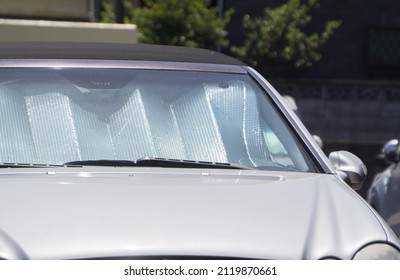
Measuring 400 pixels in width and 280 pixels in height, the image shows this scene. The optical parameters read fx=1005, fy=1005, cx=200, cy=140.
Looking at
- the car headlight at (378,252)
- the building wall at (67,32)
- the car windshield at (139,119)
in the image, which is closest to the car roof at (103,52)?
the car windshield at (139,119)

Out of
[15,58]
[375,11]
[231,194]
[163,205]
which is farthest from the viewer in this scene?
[375,11]

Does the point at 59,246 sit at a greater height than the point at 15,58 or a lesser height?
lesser

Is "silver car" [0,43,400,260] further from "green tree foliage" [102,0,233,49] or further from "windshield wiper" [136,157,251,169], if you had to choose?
"green tree foliage" [102,0,233,49]

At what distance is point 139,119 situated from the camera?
4668mm

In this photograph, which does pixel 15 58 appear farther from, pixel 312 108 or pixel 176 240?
pixel 312 108

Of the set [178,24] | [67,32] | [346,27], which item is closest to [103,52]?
[67,32]

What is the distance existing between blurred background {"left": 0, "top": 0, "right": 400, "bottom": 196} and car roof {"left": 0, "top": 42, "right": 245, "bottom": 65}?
5.80 metres

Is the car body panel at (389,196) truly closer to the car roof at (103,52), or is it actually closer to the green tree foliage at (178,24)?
the car roof at (103,52)

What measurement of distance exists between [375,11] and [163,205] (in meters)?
13.6

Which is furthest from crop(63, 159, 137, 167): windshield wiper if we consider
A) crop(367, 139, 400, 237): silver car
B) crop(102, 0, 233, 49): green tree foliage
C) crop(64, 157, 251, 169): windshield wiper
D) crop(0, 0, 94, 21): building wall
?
crop(0, 0, 94, 21): building wall

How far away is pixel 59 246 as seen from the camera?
333 cm

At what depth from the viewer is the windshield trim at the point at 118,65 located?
4.74 meters

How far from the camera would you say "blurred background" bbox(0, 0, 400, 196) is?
12.2m
